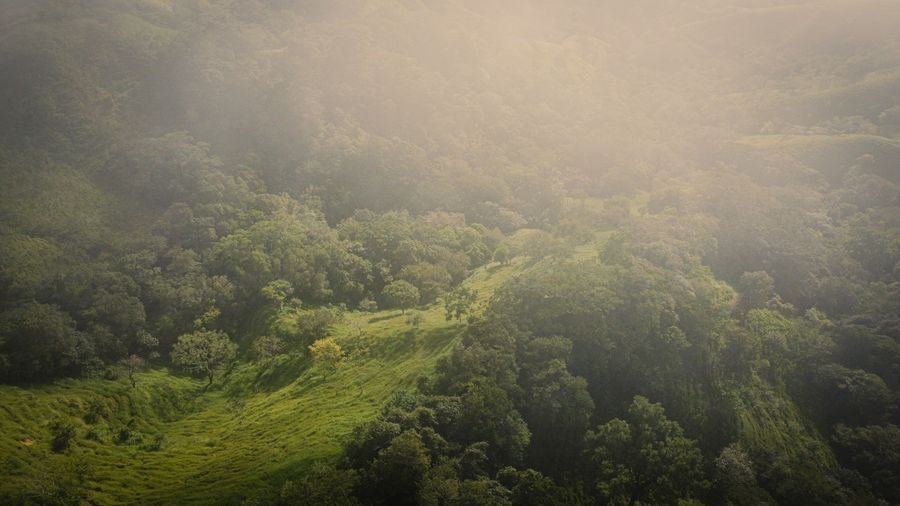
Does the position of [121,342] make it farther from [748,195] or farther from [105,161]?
[748,195]

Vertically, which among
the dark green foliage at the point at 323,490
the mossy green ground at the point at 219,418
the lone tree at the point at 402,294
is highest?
the lone tree at the point at 402,294

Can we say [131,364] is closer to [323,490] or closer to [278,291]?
[278,291]

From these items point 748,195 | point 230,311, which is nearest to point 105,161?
point 230,311

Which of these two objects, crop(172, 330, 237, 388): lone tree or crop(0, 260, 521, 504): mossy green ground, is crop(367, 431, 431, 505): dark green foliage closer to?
crop(0, 260, 521, 504): mossy green ground

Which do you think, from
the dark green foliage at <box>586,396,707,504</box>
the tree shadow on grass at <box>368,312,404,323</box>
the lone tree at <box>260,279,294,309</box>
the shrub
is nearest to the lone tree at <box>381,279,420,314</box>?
the tree shadow on grass at <box>368,312,404,323</box>

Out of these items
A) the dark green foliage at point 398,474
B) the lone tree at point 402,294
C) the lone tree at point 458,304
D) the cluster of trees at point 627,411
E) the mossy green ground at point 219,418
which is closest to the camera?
the dark green foliage at point 398,474

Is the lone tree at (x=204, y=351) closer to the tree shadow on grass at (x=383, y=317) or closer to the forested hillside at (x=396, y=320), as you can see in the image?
the forested hillside at (x=396, y=320)

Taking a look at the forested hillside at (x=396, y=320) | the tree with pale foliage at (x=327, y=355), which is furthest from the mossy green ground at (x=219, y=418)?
the tree with pale foliage at (x=327, y=355)
